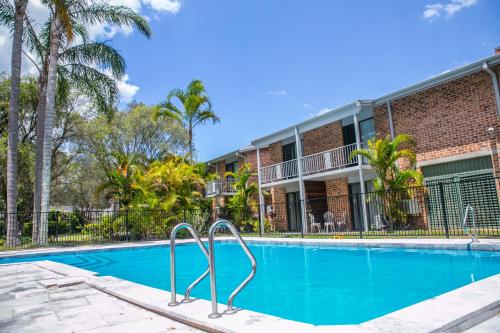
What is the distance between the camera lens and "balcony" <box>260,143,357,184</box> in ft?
55.5

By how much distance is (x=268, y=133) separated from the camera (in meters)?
19.4

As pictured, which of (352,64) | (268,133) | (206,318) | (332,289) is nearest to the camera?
(206,318)

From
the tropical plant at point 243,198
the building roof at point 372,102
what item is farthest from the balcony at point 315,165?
the building roof at point 372,102

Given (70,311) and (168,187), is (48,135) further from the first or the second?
(70,311)

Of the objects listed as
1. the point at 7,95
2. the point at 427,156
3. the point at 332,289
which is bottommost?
the point at 332,289

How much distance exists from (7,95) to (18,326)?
2075 centimetres

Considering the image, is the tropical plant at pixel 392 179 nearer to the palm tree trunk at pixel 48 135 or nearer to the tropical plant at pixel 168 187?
the tropical plant at pixel 168 187

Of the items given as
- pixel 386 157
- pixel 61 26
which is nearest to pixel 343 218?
pixel 386 157

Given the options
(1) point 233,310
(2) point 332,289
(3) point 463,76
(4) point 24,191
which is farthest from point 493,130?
(4) point 24,191

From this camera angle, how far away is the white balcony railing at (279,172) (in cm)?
1933

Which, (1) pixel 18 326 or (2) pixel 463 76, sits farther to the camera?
(2) pixel 463 76

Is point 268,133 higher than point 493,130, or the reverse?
point 268,133

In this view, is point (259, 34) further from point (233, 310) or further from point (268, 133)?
point (233, 310)

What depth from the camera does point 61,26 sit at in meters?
15.1
